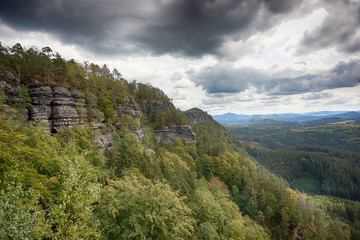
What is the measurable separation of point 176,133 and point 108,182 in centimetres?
6497

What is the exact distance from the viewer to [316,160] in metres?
196

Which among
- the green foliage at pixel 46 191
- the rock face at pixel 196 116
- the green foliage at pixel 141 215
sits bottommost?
the green foliage at pixel 141 215

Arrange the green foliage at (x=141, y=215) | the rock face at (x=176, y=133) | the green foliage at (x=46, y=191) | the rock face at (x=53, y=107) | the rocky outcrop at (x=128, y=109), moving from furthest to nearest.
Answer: the rock face at (x=176, y=133) < the rocky outcrop at (x=128, y=109) < the rock face at (x=53, y=107) < the green foliage at (x=141, y=215) < the green foliage at (x=46, y=191)

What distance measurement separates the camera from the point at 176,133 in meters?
85.9

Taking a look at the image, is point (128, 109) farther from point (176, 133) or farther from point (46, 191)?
point (46, 191)

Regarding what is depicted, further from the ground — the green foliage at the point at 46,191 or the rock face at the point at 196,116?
the rock face at the point at 196,116

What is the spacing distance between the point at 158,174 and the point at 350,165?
25939 cm

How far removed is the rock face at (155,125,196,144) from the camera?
81.6 metres

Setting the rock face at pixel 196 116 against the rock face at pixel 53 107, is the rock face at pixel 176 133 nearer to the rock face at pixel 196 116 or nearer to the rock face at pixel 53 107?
the rock face at pixel 53 107

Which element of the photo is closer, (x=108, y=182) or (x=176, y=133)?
(x=108, y=182)

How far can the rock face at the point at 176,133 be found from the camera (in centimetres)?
8156

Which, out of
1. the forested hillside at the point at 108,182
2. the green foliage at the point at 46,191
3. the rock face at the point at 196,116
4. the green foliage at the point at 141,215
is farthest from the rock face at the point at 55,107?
the rock face at the point at 196,116

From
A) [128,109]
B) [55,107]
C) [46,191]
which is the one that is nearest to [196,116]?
[128,109]

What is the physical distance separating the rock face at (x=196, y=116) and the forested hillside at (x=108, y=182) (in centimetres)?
7611
